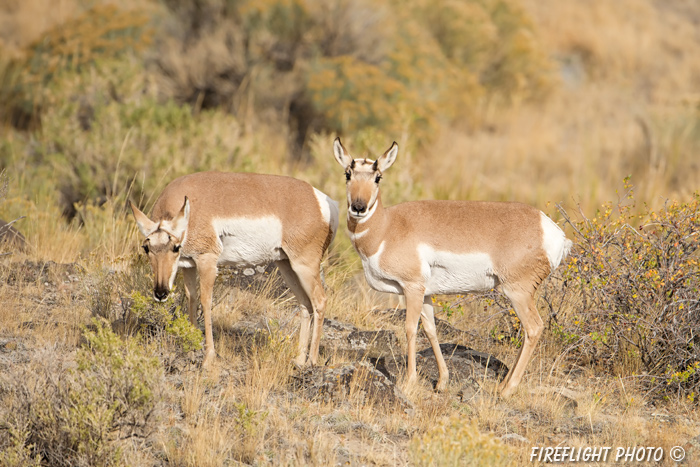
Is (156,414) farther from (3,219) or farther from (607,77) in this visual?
(607,77)

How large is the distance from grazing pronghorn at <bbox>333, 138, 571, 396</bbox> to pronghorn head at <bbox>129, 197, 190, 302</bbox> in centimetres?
144

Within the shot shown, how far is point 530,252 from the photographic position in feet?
21.1

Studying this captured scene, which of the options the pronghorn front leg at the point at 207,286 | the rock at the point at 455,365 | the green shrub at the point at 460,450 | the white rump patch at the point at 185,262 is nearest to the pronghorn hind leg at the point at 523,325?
the rock at the point at 455,365

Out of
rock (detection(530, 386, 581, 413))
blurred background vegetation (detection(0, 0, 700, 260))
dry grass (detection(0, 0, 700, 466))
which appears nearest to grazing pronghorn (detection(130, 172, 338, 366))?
dry grass (detection(0, 0, 700, 466))

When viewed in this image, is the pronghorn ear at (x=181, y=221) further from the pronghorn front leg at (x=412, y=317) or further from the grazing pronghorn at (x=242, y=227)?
the pronghorn front leg at (x=412, y=317)

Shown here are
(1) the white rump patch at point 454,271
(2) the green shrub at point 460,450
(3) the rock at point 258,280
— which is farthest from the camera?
(3) the rock at point 258,280

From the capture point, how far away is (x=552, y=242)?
6484 millimetres

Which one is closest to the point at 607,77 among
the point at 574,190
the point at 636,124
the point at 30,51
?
the point at 636,124

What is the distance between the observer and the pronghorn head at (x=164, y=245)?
6.08 metres

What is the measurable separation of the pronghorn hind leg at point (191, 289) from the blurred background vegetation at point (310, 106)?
8.70ft

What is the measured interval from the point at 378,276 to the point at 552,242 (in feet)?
5.05

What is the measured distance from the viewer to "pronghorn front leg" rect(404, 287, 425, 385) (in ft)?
21.3

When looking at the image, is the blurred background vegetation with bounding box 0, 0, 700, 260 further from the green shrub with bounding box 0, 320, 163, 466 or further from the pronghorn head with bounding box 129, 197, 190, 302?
the green shrub with bounding box 0, 320, 163, 466

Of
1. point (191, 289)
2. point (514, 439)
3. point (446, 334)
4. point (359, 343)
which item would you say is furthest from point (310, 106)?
point (514, 439)
